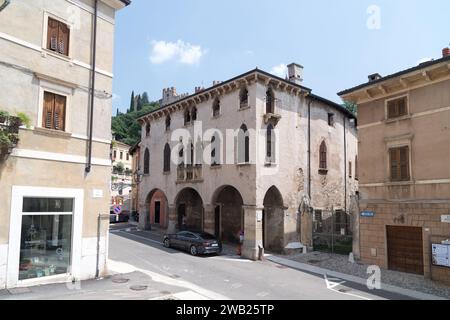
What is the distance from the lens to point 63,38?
44.0 ft

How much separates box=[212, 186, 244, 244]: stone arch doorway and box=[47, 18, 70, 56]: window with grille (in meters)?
15.4

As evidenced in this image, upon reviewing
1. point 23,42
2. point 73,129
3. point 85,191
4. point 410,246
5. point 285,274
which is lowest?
point 285,274

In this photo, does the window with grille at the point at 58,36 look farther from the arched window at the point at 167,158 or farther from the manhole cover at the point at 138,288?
the arched window at the point at 167,158

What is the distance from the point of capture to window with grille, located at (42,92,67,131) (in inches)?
498

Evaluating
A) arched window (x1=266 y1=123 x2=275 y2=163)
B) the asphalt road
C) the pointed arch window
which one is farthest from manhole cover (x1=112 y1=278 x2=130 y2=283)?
the pointed arch window

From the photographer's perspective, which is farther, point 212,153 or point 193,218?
point 193,218

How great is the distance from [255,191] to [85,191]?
35.4 ft

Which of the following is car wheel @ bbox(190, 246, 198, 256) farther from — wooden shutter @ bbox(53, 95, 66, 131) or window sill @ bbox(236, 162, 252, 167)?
wooden shutter @ bbox(53, 95, 66, 131)

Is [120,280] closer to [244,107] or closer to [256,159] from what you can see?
[256,159]

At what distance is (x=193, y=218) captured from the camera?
99.2ft

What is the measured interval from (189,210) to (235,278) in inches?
610

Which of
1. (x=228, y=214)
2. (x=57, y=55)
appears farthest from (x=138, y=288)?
(x=228, y=214)
